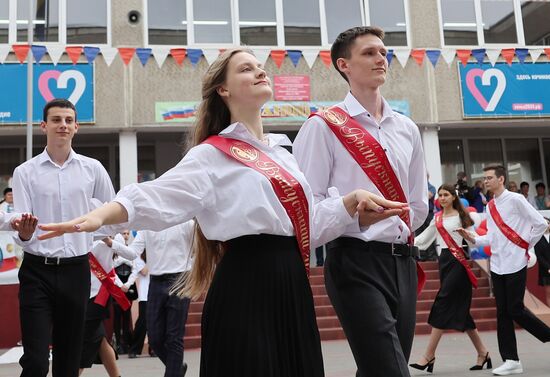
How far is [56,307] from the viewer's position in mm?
5145

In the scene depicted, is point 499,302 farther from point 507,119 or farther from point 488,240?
point 507,119

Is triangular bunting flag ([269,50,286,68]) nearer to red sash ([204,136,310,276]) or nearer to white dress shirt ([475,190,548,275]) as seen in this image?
white dress shirt ([475,190,548,275])

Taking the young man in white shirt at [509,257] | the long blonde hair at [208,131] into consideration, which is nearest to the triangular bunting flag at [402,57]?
the young man in white shirt at [509,257]

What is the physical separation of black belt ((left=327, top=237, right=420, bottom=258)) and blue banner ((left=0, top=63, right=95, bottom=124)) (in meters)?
14.6

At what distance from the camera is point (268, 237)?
→ 313 centimetres

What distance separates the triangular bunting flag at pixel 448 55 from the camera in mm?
18984

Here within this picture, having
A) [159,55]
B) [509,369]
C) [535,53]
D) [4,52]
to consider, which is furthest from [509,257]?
[4,52]

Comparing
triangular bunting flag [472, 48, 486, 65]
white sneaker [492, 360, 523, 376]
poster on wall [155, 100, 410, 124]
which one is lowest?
white sneaker [492, 360, 523, 376]

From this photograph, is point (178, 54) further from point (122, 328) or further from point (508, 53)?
point (508, 53)

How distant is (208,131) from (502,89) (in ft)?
55.5

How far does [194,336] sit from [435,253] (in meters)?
6.07

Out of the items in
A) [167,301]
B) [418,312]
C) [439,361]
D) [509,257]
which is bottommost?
[439,361]

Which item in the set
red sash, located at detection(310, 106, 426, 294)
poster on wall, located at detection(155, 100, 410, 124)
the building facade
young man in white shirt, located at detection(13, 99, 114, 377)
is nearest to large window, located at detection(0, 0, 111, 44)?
the building facade

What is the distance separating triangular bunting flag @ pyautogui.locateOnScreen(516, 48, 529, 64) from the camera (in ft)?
63.2
